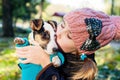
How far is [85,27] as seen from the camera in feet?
9.45

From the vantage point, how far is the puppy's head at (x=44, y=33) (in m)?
2.73

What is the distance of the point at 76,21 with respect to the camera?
287cm

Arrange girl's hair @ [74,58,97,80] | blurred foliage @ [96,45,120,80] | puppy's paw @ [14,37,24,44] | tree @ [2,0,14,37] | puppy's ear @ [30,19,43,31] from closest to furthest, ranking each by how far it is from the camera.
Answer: puppy's ear @ [30,19,43,31] → puppy's paw @ [14,37,24,44] → girl's hair @ [74,58,97,80] → blurred foliage @ [96,45,120,80] → tree @ [2,0,14,37]

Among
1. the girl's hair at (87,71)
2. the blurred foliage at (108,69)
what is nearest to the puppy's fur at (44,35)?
the girl's hair at (87,71)

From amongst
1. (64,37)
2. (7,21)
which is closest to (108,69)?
(64,37)

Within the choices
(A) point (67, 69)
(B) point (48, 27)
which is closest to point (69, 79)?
(A) point (67, 69)

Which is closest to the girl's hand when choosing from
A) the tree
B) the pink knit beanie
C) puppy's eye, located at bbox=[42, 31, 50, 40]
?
puppy's eye, located at bbox=[42, 31, 50, 40]

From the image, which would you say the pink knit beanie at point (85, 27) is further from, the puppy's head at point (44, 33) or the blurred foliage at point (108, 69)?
the blurred foliage at point (108, 69)

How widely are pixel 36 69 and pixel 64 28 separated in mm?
357

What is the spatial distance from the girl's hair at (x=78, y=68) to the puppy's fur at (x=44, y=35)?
0.64 ft

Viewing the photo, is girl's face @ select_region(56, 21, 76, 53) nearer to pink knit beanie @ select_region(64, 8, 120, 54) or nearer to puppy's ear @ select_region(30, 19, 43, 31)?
pink knit beanie @ select_region(64, 8, 120, 54)

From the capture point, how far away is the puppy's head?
2.73m

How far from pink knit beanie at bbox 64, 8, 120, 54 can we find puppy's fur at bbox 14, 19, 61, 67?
0.14 m

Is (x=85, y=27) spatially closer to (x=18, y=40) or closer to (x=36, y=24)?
(x=36, y=24)
